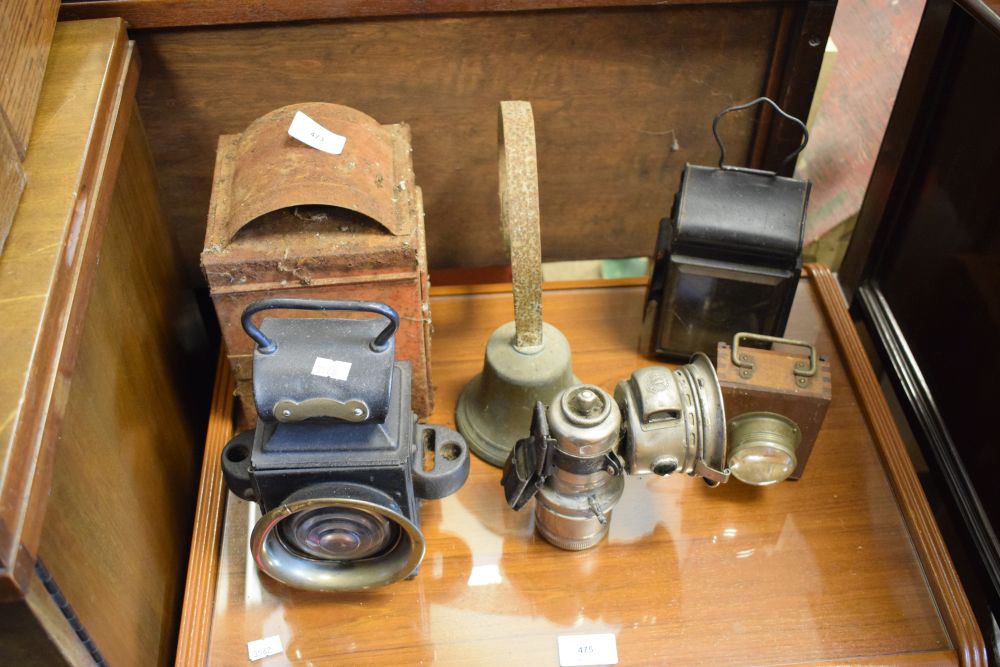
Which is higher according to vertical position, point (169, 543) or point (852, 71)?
point (852, 71)

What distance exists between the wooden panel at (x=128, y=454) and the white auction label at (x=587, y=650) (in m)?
0.53

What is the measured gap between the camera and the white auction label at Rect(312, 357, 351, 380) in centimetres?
99

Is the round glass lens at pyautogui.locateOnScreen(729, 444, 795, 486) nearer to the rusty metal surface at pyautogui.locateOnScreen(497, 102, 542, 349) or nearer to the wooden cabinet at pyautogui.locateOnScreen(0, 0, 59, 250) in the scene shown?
the rusty metal surface at pyautogui.locateOnScreen(497, 102, 542, 349)

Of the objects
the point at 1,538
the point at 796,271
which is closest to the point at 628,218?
the point at 796,271

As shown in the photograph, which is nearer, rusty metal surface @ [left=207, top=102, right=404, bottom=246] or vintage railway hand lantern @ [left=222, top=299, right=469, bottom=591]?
vintage railway hand lantern @ [left=222, top=299, right=469, bottom=591]

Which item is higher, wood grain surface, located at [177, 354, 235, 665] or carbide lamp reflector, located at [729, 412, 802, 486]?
carbide lamp reflector, located at [729, 412, 802, 486]

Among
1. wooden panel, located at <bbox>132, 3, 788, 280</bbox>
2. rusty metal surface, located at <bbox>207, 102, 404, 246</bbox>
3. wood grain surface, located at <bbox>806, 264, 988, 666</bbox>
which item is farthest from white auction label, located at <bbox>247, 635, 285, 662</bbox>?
wood grain surface, located at <bbox>806, 264, 988, 666</bbox>

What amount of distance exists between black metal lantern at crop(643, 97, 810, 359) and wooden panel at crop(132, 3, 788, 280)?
0.21 m

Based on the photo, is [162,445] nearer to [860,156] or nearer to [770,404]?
[770,404]

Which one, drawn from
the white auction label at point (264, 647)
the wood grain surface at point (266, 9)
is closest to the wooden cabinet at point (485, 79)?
the wood grain surface at point (266, 9)

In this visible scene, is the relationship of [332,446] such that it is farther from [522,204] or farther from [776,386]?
[776,386]

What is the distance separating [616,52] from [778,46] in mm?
270

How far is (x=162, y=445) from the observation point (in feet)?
4.13

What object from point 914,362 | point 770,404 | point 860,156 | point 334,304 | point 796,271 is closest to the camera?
point 334,304
